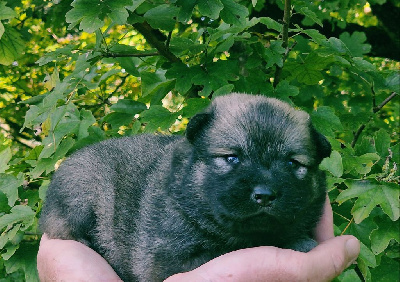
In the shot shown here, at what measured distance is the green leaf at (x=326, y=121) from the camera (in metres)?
3.99

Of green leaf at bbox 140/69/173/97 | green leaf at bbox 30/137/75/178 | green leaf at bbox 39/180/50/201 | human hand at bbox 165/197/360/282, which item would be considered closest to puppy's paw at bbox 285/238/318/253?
human hand at bbox 165/197/360/282

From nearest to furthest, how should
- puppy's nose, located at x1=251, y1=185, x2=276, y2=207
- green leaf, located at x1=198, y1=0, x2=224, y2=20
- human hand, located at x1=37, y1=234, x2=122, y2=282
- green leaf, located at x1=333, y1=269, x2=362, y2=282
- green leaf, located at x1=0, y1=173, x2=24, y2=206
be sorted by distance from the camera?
1. puppy's nose, located at x1=251, y1=185, x2=276, y2=207
2. green leaf, located at x1=198, y1=0, x2=224, y2=20
3. human hand, located at x1=37, y1=234, x2=122, y2=282
4. green leaf, located at x1=333, y1=269, x2=362, y2=282
5. green leaf, located at x1=0, y1=173, x2=24, y2=206

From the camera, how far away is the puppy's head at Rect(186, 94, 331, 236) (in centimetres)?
282

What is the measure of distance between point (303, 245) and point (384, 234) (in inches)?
29.7

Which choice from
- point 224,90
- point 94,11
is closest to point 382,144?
point 224,90

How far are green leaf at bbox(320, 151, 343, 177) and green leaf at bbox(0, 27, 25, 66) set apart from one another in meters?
3.19

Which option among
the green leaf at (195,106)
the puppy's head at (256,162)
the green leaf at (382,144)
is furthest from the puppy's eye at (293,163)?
the green leaf at (382,144)

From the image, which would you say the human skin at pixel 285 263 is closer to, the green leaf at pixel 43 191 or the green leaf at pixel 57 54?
the green leaf at pixel 43 191

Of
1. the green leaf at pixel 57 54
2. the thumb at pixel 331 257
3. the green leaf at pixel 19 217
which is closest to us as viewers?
the thumb at pixel 331 257

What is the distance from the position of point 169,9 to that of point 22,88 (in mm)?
3610

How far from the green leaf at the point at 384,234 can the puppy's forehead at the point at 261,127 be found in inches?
37.5

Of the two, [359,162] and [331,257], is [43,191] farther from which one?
[359,162]

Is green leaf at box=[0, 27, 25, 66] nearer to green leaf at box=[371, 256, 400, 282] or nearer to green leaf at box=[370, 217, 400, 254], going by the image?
green leaf at box=[370, 217, 400, 254]

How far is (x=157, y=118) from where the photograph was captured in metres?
4.10
